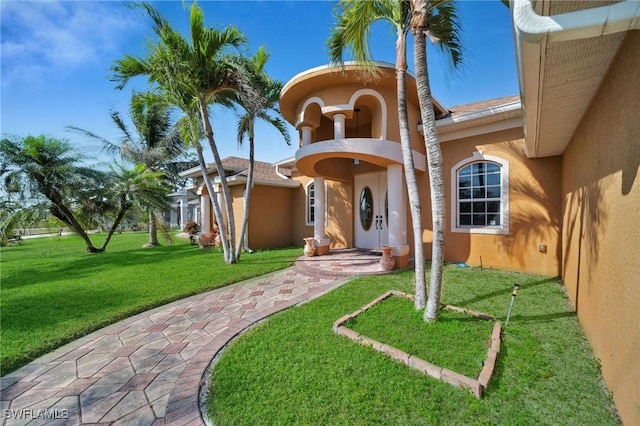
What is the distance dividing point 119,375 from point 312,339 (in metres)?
2.58

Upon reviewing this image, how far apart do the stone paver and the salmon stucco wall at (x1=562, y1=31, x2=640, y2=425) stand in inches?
165

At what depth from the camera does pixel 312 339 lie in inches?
153

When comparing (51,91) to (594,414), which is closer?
(594,414)

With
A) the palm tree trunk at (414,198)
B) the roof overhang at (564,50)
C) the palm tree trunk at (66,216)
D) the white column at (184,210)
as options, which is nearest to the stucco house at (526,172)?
the roof overhang at (564,50)

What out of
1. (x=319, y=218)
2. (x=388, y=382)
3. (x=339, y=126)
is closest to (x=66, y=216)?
(x=319, y=218)

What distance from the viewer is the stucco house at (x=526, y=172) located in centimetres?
232

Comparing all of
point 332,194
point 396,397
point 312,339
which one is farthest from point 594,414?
point 332,194

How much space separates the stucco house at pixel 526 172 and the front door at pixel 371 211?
5 centimetres

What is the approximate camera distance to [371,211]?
34.9 ft

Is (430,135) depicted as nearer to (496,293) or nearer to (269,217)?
(496,293)

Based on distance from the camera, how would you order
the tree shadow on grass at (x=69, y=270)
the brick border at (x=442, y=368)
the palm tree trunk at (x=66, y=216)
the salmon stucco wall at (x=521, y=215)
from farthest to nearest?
the palm tree trunk at (x=66, y=216) < the tree shadow on grass at (x=69, y=270) < the salmon stucco wall at (x=521, y=215) < the brick border at (x=442, y=368)

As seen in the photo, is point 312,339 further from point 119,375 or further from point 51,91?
point 51,91

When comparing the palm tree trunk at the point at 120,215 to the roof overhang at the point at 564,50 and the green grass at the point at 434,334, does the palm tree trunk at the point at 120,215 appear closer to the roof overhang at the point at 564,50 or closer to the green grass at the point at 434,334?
the green grass at the point at 434,334

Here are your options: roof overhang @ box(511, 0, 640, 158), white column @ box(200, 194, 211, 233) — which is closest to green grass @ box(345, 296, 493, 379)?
roof overhang @ box(511, 0, 640, 158)
